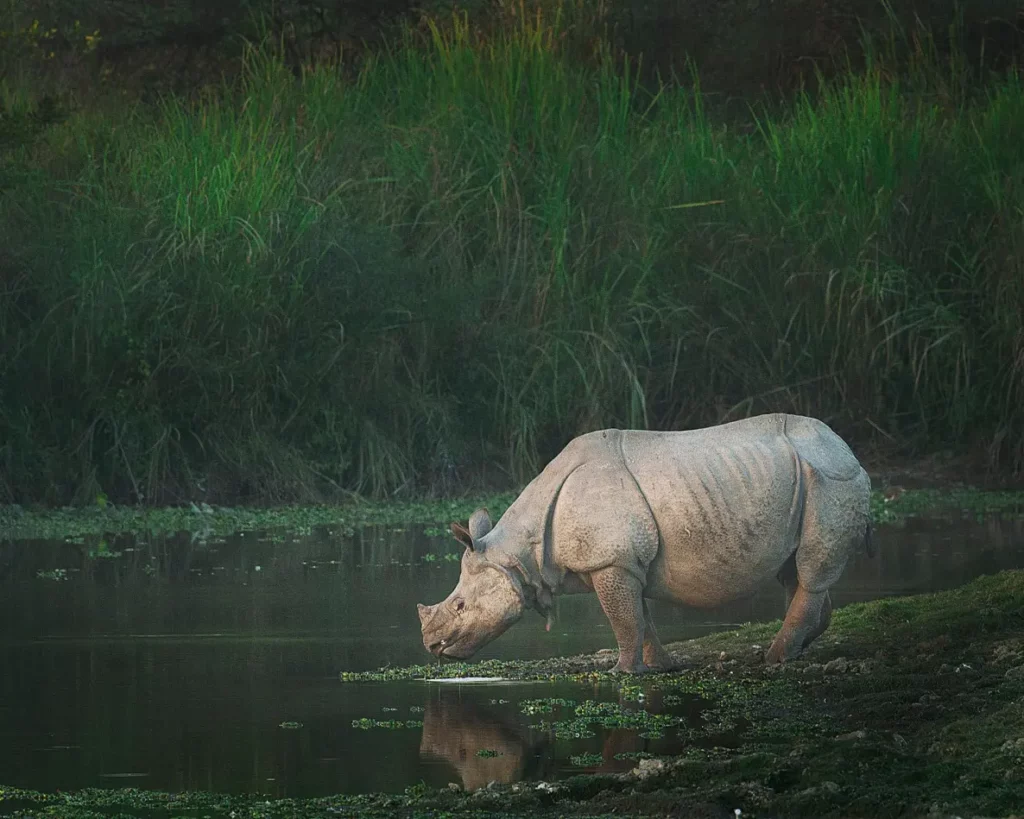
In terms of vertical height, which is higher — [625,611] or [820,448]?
[820,448]

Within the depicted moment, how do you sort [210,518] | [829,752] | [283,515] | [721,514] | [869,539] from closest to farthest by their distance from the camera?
[829,752] → [721,514] → [869,539] → [210,518] → [283,515]

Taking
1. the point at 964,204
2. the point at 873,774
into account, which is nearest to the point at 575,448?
the point at 873,774

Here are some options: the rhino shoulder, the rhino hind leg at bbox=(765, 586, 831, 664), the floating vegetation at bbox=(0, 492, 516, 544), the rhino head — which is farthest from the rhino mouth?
the floating vegetation at bbox=(0, 492, 516, 544)

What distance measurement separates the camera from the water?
604 centimetres

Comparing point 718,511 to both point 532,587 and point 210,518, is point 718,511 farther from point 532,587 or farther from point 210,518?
point 210,518

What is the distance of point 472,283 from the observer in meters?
14.3

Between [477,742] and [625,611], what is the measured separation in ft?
4.50

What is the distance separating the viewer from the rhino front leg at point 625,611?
7.56m

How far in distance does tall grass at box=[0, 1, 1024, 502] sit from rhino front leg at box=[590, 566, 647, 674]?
598 centimetres

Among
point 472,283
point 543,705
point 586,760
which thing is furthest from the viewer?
point 472,283

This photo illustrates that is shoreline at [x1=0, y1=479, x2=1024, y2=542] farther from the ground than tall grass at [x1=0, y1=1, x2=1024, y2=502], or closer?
closer

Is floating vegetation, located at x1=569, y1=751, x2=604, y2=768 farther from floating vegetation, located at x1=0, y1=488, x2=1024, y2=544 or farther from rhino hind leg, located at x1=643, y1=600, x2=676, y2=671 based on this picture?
floating vegetation, located at x1=0, y1=488, x2=1024, y2=544

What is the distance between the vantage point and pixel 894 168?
591 inches

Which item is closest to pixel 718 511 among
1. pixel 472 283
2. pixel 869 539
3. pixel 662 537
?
pixel 662 537
